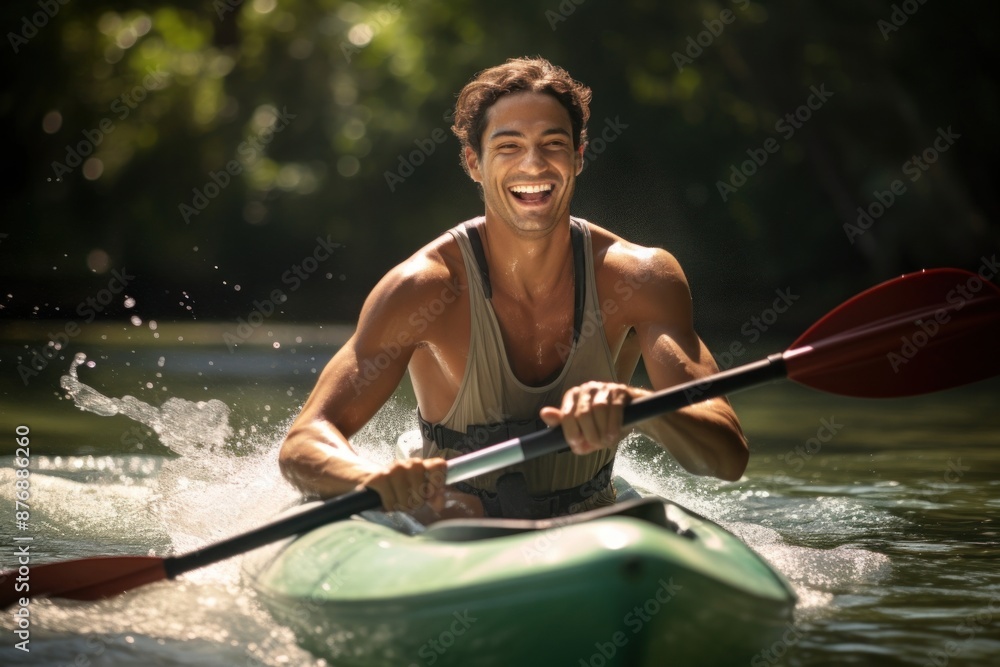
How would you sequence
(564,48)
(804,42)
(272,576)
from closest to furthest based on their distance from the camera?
1. (272,576)
2. (804,42)
3. (564,48)

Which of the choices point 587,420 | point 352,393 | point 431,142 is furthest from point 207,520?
point 431,142

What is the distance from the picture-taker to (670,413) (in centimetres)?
343

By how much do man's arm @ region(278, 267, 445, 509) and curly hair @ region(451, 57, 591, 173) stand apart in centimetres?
57

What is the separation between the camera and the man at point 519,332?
3645mm

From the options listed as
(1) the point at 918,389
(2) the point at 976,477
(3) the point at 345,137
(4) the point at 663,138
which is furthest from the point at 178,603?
(3) the point at 345,137

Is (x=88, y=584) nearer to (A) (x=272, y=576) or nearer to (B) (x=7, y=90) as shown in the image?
(A) (x=272, y=576)

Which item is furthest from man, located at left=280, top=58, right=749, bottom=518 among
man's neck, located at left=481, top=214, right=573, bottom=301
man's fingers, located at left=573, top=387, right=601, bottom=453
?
man's fingers, located at left=573, top=387, right=601, bottom=453

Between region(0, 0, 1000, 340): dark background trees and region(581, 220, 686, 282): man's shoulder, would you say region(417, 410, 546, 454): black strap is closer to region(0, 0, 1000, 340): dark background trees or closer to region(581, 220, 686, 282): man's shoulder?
region(581, 220, 686, 282): man's shoulder

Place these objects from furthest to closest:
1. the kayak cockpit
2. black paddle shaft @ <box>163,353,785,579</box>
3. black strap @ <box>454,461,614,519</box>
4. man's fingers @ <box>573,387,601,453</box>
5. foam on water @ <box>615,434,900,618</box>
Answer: foam on water @ <box>615,434,900,618</box>
black strap @ <box>454,461,614,519</box>
black paddle shaft @ <box>163,353,785,579</box>
man's fingers @ <box>573,387,601,453</box>
the kayak cockpit

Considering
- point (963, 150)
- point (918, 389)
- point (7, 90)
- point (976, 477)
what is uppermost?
point (7, 90)

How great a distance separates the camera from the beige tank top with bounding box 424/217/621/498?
375cm

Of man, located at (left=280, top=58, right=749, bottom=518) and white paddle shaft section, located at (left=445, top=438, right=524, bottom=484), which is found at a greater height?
man, located at (left=280, top=58, right=749, bottom=518)

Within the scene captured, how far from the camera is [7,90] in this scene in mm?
19109

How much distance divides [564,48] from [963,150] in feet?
15.4
